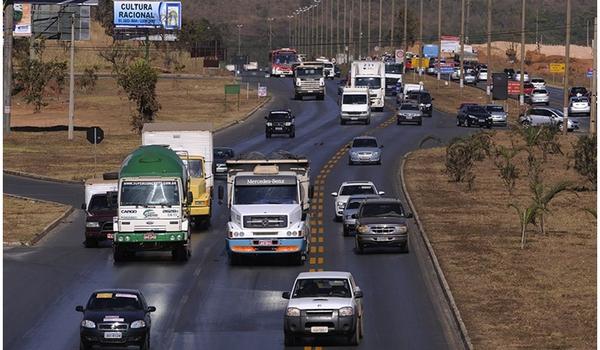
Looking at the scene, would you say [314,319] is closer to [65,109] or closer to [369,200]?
[369,200]

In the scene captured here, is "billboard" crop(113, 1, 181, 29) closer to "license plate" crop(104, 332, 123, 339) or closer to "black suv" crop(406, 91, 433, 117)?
"black suv" crop(406, 91, 433, 117)

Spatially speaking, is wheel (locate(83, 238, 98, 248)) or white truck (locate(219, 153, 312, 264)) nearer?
white truck (locate(219, 153, 312, 264))

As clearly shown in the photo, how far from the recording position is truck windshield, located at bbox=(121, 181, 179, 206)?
1866 inches

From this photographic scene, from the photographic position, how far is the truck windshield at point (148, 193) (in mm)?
47406

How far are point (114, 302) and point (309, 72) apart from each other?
339 ft

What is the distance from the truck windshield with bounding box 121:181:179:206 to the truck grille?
8.27ft

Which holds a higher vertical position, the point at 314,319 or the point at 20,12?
the point at 20,12

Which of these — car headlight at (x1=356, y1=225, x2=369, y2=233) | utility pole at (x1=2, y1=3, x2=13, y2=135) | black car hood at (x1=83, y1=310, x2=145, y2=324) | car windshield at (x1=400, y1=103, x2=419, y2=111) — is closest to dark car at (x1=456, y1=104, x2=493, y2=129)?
car windshield at (x1=400, y1=103, x2=419, y2=111)

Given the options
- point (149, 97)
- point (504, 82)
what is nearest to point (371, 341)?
point (149, 97)

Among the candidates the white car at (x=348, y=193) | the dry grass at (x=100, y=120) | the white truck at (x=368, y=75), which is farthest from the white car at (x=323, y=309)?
the white truck at (x=368, y=75)

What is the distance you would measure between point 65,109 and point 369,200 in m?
87.5

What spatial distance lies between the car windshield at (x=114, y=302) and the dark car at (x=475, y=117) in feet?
250

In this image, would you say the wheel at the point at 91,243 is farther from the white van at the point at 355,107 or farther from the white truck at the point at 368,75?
the white truck at the point at 368,75

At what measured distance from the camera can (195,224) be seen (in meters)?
57.7
